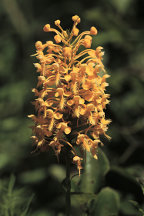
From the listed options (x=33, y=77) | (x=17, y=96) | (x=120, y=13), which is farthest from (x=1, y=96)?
(x=120, y=13)

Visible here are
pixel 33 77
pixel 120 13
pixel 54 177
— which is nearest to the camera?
pixel 54 177

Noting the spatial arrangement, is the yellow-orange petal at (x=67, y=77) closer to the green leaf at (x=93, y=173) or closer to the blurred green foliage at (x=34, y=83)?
the green leaf at (x=93, y=173)

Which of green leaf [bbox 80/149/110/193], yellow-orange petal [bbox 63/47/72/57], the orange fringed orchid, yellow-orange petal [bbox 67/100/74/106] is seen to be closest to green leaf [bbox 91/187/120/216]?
green leaf [bbox 80/149/110/193]

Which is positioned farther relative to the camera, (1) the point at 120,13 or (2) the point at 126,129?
(1) the point at 120,13

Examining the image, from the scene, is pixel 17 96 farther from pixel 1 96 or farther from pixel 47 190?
pixel 47 190

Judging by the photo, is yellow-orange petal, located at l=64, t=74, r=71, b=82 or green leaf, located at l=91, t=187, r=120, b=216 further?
green leaf, located at l=91, t=187, r=120, b=216

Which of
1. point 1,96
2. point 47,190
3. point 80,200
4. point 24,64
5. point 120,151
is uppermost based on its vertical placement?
point 24,64

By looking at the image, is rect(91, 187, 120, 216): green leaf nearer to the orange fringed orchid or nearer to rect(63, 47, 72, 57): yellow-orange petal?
the orange fringed orchid
